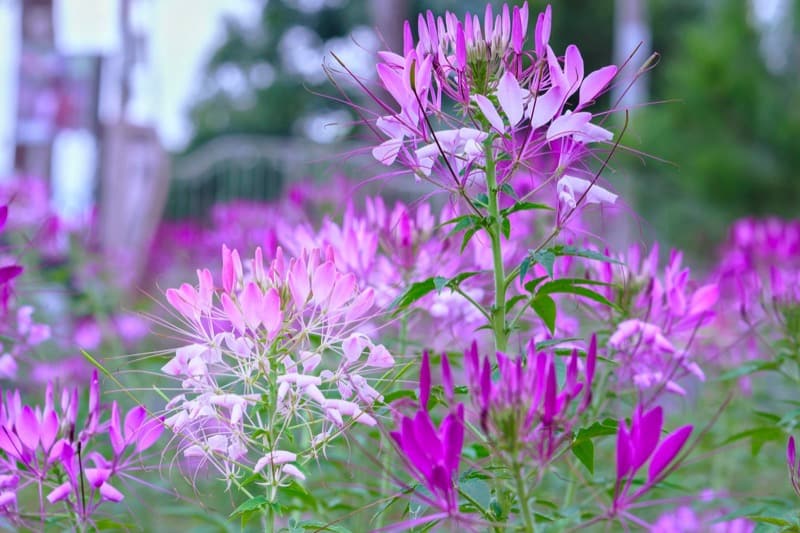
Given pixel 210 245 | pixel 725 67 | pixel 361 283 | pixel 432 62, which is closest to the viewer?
pixel 432 62

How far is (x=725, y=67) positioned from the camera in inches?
375

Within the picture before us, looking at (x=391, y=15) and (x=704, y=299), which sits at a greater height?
(x=391, y=15)

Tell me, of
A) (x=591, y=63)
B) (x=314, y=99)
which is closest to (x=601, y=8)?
(x=591, y=63)

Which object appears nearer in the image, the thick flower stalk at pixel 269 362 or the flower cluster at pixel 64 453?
the thick flower stalk at pixel 269 362

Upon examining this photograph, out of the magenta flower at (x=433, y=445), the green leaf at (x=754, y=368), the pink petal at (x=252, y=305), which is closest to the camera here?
the magenta flower at (x=433, y=445)

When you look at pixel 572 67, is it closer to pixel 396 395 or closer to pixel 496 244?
pixel 496 244

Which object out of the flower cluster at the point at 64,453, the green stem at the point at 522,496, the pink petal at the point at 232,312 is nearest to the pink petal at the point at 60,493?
the flower cluster at the point at 64,453

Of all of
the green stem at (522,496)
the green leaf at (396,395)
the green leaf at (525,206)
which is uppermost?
the green leaf at (525,206)

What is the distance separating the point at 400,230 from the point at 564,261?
0.26m

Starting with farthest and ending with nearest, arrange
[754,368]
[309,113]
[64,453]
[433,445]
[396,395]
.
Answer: [309,113] < [754,368] < [396,395] < [64,453] < [433,445]

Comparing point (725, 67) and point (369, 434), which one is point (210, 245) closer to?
point (369, 434)

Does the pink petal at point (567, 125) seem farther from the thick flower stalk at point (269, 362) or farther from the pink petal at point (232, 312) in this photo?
the pink petal at point (232, 312)

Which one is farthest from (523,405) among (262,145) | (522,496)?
(262,145)

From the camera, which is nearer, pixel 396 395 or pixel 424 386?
pixel 424 386
